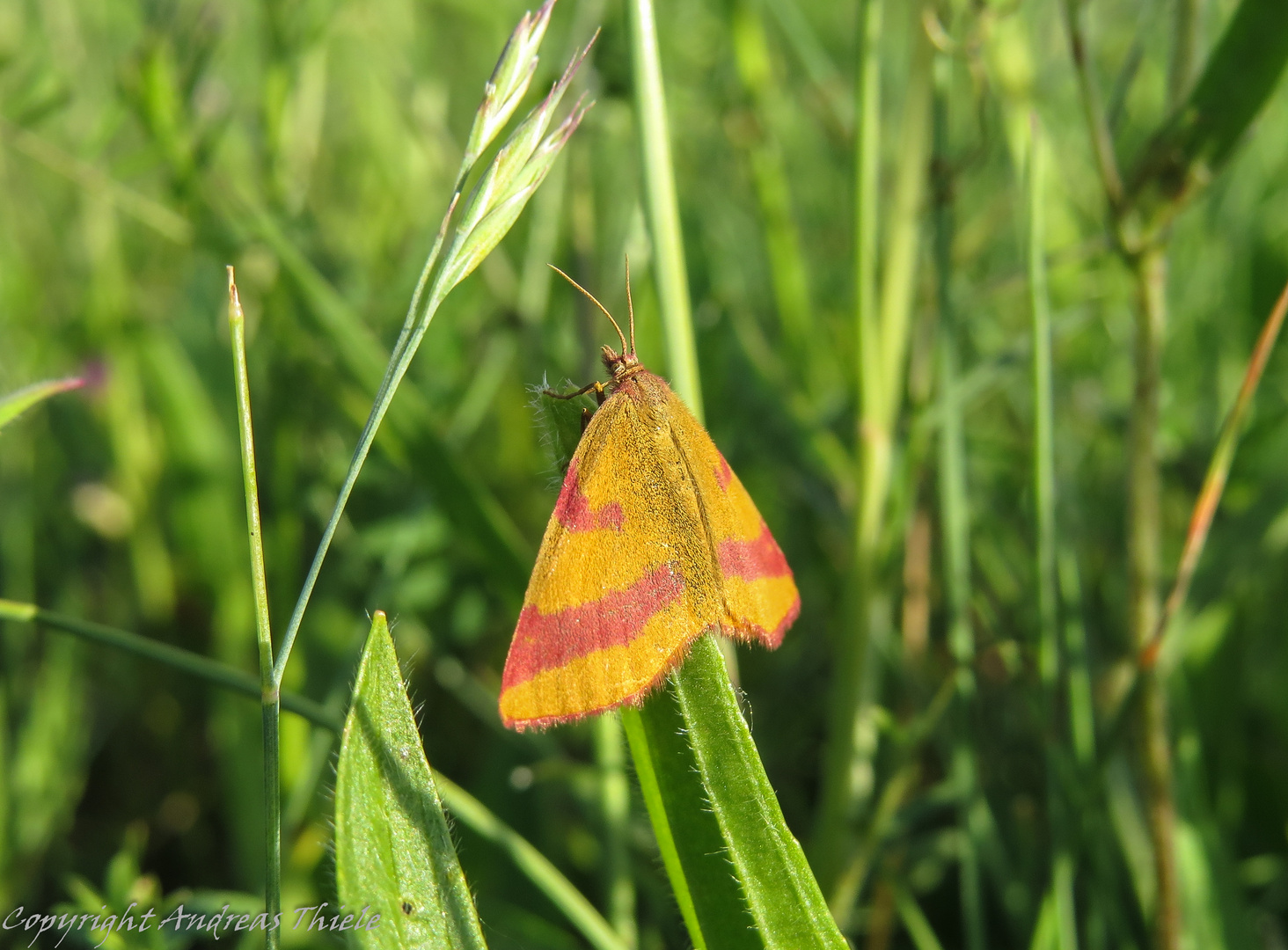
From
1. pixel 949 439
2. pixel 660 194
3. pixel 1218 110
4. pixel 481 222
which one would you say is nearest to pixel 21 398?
pixel 481 222

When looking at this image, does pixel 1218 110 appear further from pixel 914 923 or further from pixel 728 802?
pixel 914 923

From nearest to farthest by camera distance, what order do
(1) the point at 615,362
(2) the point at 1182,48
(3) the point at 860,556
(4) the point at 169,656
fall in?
(4) the point at 169,656
(2) the point at 1182,48
(1) the point at 615,362
(3) the point at 860,556

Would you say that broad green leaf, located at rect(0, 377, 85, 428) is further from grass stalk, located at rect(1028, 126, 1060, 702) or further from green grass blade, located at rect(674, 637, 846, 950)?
grass stalk, located at rect(1028, 126, 1060, 702)

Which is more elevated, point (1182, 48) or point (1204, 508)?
point (1182, 48)

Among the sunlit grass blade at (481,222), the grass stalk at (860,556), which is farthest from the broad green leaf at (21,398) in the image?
the grass stalk at (860,556)

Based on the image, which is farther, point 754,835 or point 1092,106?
point 1092,106

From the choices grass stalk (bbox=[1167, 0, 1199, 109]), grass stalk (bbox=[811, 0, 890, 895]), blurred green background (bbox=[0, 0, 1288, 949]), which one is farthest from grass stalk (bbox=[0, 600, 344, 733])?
grass stalk (bbox=[1167, 0, 1199, 109])

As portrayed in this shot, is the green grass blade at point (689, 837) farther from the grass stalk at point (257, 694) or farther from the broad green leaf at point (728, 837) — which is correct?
the grass stalk at point (257, 694)
